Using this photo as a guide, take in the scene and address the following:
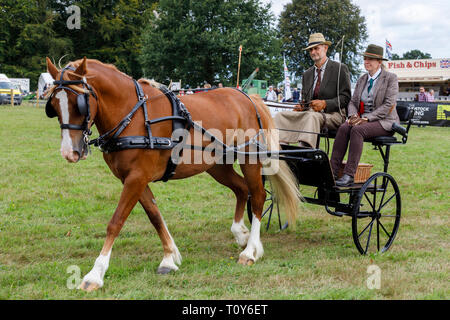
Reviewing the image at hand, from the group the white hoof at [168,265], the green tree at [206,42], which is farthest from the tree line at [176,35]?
the white hoof at [168,265]

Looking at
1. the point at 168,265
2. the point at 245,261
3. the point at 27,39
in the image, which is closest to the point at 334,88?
the point at 245,261

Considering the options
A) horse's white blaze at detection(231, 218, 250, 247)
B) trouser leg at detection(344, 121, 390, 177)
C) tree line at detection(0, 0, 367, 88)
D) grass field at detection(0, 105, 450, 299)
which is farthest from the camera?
tree line at detection(0, 0, 367, 88)

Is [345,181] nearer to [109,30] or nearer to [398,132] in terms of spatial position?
[398,132]

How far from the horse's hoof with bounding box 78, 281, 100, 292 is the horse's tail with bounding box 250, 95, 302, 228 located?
2415 millimetres

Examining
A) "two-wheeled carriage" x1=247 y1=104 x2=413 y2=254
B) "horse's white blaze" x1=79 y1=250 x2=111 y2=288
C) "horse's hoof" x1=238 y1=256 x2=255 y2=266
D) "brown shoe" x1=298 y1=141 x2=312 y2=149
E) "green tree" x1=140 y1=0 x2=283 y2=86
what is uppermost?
"green tree" x1=140 y1=0 x2=283 y2=86

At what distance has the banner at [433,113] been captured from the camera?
20.9 m

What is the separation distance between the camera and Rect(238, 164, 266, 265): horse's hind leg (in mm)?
5051

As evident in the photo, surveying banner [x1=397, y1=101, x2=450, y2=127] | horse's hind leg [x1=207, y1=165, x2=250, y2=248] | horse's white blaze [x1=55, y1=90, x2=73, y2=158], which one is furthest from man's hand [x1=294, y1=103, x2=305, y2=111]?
banner [x1=397, y1=101, x2=450, y2=127]

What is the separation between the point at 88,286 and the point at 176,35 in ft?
84.4

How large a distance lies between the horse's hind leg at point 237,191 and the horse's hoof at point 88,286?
2064mm

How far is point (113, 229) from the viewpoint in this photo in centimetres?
405

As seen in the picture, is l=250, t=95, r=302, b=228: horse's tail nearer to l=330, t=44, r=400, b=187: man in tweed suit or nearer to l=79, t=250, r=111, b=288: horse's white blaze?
l=330, t=44, r=400, b=187: man in tweed suit

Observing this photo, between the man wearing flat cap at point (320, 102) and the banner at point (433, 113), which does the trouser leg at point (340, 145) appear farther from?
the banner at point (433, 113)
